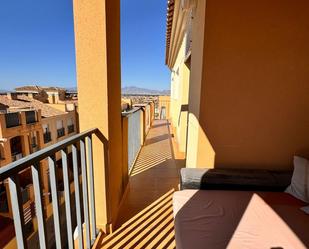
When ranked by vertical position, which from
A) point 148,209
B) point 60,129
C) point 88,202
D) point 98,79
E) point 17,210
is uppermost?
point 98,79

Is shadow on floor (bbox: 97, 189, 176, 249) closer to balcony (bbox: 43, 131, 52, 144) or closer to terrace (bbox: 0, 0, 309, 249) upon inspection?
terrace (bbox: 0, 0, 309, 249)

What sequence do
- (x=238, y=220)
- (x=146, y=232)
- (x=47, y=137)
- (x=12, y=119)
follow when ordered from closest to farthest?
(x=238, y=220) → (x=146, y=232) → (x=12, y=119) → (x=47, y=137)

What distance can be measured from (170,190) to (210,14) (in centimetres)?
207

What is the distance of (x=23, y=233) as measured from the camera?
67cm

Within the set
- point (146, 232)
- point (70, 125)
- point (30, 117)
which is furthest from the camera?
point (70, 125)

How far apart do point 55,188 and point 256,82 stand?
191cm

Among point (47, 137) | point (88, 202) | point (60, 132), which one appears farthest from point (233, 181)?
point (60, 132)

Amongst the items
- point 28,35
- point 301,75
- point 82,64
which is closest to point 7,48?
point 28,35

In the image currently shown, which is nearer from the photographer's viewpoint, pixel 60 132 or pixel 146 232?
pixel 146 232

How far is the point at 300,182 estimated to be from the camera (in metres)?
1.50

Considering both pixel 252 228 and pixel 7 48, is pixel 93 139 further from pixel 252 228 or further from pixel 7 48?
pixel 7 48

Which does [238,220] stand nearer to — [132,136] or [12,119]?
→ [132,136]

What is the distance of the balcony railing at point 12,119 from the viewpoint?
7961mm

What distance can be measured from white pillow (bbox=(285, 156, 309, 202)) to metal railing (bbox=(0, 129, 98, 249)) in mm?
1714
